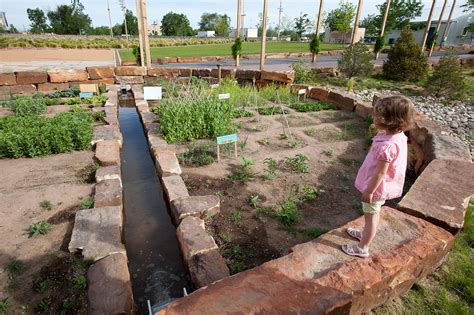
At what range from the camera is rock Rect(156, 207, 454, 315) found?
1573 millimetres

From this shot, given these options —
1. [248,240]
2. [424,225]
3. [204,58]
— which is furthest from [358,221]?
[204,58]

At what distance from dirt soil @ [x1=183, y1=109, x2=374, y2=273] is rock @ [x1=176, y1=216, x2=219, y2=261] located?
0.24m

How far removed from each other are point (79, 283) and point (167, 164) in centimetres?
209

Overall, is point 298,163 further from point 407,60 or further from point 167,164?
point 407,60

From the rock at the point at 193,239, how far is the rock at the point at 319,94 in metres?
6.70

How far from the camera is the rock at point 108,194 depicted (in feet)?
10.6

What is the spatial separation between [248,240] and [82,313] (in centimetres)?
156

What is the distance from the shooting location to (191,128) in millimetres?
5297

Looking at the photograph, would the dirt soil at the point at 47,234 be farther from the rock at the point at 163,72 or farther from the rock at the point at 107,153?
the rock at the point at 163,72

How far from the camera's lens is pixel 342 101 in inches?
301

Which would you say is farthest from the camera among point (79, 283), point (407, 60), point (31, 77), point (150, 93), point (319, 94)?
point (407, 60)

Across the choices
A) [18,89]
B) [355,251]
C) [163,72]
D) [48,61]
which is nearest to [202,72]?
[163,72]

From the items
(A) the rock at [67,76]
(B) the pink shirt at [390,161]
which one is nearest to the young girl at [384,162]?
(B) the pink shirt at [390,161]

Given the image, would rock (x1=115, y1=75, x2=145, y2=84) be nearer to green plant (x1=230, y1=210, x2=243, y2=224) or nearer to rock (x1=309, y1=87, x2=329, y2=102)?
rock (x1=309, y1=87, x2=329, y2=102)
